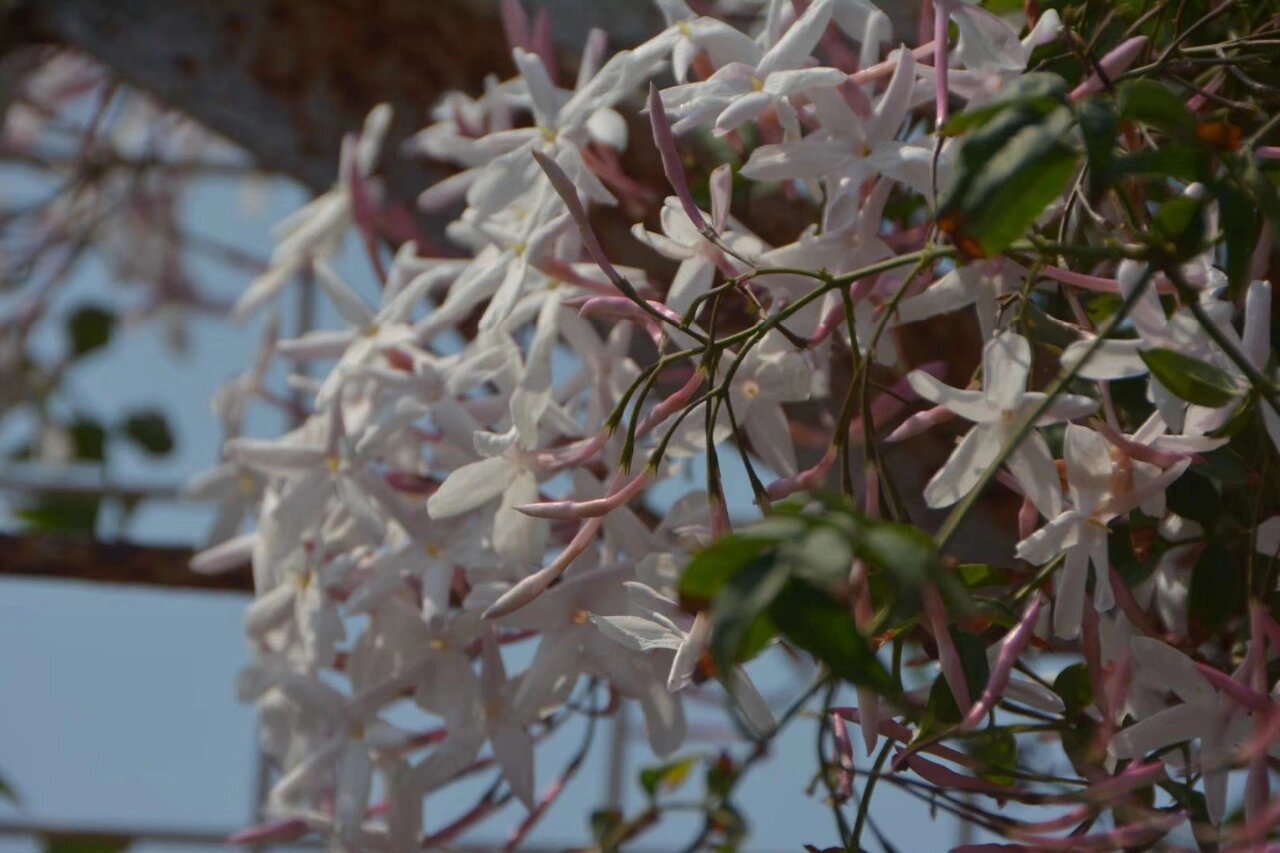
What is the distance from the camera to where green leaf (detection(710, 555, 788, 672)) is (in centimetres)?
19

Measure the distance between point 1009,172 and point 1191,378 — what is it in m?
0.09

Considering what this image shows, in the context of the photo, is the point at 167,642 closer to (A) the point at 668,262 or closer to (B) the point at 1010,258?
(A) the point at 668,262

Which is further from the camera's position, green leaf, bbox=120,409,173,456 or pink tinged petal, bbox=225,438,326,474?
green leaf, bbox=120,409,173,456

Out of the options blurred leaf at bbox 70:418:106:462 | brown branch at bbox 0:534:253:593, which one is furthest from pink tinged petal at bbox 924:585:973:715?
blurred leaf at bbox 70:418:106:462

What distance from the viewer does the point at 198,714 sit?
2.18 meters

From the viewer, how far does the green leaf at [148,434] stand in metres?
1.32

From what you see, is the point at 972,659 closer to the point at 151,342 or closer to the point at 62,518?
the point at 62,518

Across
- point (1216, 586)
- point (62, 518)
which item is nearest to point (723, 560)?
point (1216, 586)

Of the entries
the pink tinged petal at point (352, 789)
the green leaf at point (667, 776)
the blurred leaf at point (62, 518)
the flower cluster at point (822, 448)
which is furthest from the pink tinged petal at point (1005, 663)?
the blurred leaf at point (62, 518)

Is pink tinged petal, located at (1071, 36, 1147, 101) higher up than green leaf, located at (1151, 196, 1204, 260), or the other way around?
pink tinged petal, located at (1071, 36, 1147, 101)

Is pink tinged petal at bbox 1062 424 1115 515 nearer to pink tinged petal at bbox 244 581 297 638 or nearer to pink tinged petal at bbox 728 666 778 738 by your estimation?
pink tinged petal at bbox 728 666 778 738

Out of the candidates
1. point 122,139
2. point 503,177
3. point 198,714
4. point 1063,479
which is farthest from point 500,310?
point 198,714

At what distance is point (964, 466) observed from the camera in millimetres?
327

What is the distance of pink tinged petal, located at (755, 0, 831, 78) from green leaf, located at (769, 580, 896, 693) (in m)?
0.19
